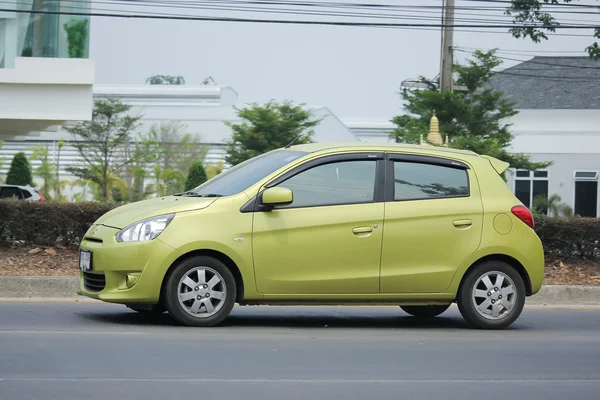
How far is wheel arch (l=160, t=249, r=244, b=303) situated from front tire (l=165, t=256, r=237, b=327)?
0.15 feet

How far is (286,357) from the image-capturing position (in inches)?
314

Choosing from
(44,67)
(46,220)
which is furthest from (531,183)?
(46,220)

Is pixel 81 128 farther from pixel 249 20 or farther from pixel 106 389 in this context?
pixel 106 389

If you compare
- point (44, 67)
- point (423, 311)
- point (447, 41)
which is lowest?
point (423, 311)

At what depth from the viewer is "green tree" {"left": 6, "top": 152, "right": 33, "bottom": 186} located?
41.9 meters

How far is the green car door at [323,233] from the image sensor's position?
9.45 meters

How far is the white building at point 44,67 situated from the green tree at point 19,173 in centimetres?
1713

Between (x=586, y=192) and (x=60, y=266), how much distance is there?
3526 cm

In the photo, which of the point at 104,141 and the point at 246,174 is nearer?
the point at 246,174

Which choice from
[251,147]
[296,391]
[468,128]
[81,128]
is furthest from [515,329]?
[81,128]

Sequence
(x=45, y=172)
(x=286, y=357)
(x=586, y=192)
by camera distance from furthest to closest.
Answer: (x=45, y=172), (x=586, y=192), (x=286, y=357)

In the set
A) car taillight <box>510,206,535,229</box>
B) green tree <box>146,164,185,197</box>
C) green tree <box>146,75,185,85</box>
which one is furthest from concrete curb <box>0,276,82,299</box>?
green tree <box>146,75,185,85</box>

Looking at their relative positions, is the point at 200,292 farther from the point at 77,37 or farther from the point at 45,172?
the point at 45,172

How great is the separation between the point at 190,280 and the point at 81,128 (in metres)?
40.1
